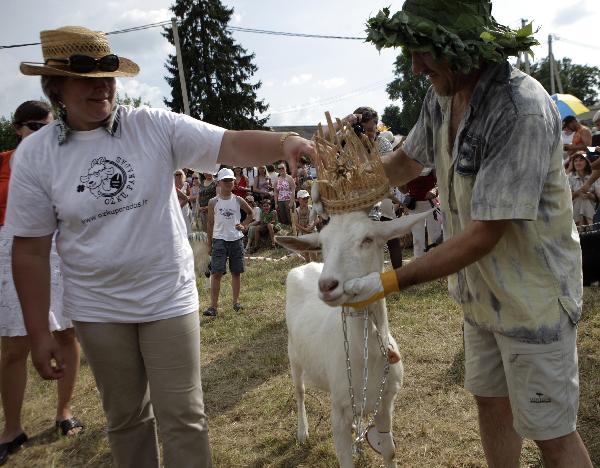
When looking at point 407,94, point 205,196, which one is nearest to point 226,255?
point 205,196

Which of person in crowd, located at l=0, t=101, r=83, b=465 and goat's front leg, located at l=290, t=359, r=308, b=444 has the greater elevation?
person in crowd, located at l=0, t=101, r=83, b=465

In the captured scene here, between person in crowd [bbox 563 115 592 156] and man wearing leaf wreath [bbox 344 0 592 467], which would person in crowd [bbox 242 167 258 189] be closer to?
person in crowd [bbox 563 115 592 156]

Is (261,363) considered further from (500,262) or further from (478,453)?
(500,262)

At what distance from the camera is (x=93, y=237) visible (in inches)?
95.0

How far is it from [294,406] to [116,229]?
113 inches

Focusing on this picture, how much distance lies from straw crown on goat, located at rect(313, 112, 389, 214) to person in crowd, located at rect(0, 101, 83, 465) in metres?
2.51

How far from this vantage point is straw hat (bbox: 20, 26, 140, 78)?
239 cm

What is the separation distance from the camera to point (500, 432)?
97.7 inches

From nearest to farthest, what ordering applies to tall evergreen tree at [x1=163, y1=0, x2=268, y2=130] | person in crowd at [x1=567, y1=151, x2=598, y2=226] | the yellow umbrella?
person in crowd at [x1=567, y1=151, x2=598, y2=226] < the yellow umbrella < tall evergreen tree at [x1=163, y1=0, x2=268, y2=130]

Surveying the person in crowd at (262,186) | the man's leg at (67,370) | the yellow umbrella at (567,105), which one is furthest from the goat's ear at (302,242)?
the yellow umbrella at (567,105)

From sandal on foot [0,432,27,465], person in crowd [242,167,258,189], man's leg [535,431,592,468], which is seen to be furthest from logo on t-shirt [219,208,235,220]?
person in crowd [242,167,258,189]

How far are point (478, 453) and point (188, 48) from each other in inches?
1524

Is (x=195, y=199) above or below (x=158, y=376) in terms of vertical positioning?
above

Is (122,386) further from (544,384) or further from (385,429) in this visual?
(544,384)
